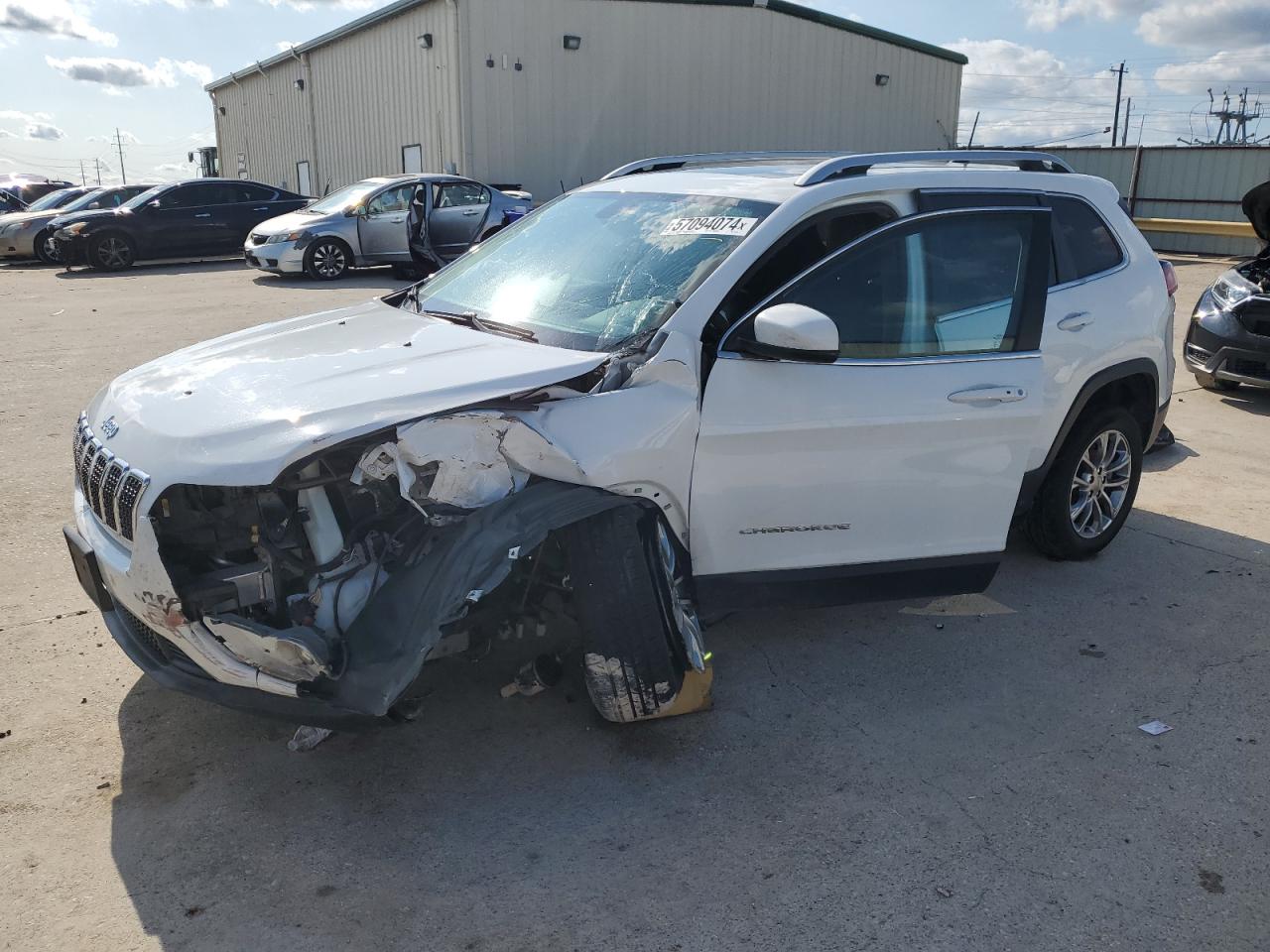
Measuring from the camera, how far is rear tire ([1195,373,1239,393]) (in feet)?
28.7

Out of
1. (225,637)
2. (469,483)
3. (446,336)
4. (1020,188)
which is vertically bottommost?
(225,637)

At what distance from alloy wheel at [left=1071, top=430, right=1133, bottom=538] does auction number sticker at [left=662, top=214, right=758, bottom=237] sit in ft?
7.33

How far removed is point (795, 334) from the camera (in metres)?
3.37

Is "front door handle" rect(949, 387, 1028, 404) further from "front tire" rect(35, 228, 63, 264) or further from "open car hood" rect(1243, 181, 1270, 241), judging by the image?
"front tire" rect(35, 228, 63, 264)

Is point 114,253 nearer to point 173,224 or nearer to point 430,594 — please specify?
point 173,224

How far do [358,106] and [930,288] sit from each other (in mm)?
23483

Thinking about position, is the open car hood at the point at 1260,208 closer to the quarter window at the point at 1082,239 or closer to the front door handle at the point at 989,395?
the quarter window at the point at 1082,239

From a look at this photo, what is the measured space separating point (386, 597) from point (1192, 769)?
266 cm

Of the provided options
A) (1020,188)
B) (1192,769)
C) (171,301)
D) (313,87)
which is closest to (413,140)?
(313,87)

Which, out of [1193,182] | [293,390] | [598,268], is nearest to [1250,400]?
[598,268]

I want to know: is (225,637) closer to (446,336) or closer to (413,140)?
(446,336)

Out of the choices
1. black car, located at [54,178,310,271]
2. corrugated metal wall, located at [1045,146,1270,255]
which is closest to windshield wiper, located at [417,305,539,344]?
black car, located at [54,178,310,271]

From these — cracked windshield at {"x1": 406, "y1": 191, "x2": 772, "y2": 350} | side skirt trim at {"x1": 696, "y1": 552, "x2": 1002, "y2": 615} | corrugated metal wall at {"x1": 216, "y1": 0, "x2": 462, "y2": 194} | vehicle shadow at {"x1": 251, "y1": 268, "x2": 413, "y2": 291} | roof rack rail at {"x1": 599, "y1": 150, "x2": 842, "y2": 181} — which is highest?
corrugated metal wall at {"x1": 216, "y1": 0, "x2": 462, "y2": 194}

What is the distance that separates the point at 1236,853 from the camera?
2.99 meters
